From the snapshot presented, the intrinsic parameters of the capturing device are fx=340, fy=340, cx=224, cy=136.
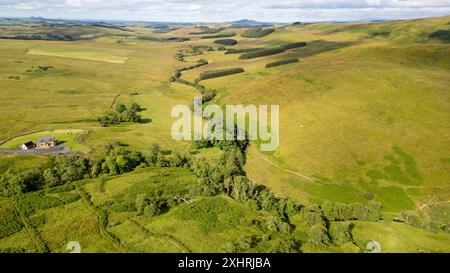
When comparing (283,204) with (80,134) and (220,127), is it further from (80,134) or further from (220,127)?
(80,134)

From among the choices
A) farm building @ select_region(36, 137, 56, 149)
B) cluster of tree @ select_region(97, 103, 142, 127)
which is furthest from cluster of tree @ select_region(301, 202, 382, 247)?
cluster of tree @ select_region(97, 103, 142, 127)

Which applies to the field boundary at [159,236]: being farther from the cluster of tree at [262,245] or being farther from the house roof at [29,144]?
the house roof at [29,144]

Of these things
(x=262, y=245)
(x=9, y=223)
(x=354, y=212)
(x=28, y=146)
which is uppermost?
(x=28, y=146)

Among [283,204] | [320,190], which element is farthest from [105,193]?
[320,190]

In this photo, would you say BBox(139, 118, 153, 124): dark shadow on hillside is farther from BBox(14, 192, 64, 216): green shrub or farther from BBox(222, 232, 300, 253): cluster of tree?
BBox(222, 232, 300, 253): cluster of tree

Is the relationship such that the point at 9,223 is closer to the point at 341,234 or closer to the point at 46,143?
the point at 46,143

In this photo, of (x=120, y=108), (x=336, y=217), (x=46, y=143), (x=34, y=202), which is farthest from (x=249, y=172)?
(x=120, y=108)
